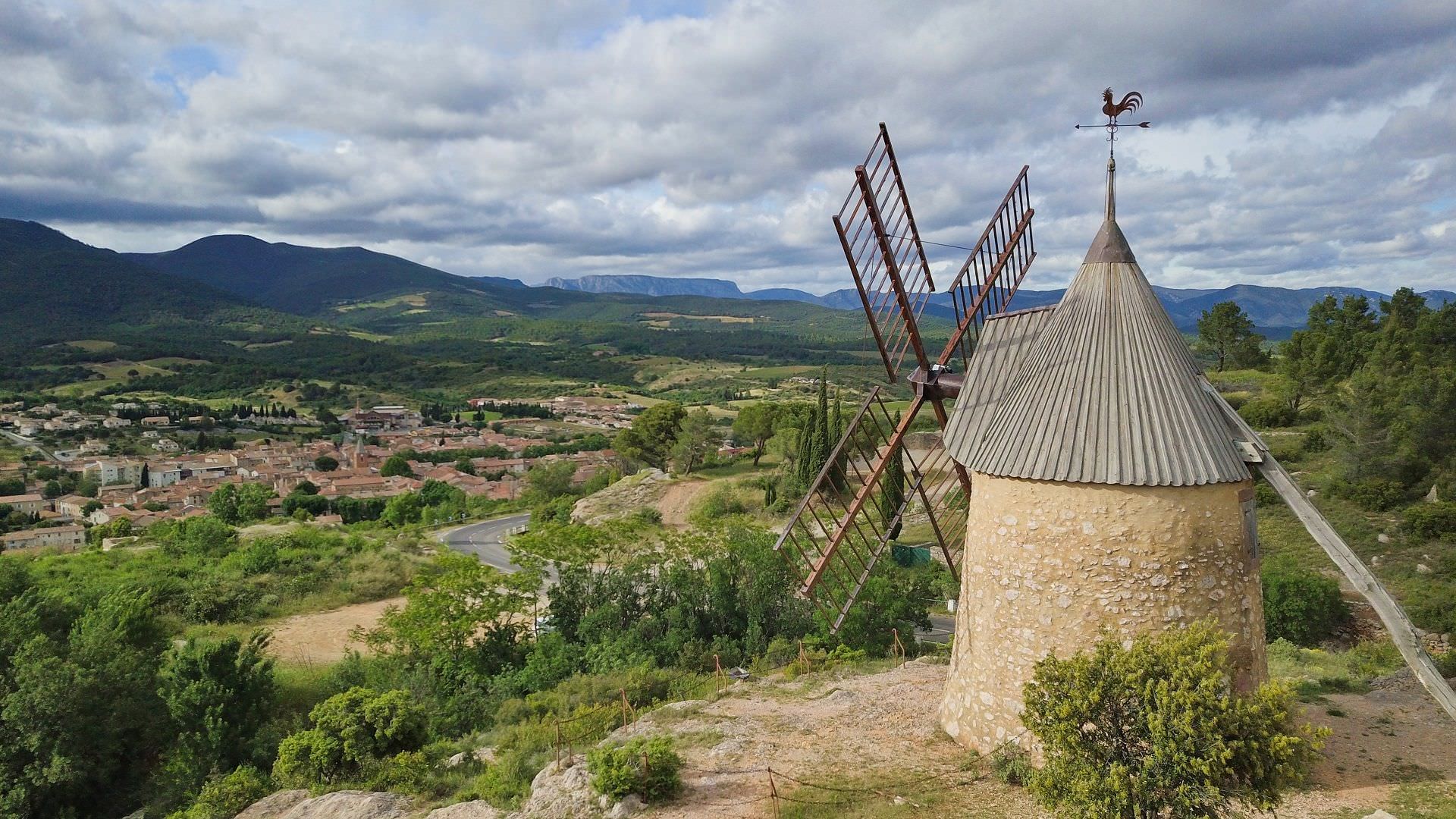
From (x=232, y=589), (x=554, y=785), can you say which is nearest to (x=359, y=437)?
(x=232, y=589)

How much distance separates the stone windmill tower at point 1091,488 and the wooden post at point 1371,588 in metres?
0.03

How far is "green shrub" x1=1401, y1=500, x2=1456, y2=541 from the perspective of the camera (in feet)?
92.0

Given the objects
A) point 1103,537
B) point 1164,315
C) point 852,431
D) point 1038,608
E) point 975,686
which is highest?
point 1164,315

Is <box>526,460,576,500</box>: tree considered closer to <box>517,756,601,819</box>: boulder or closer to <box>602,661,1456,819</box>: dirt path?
<box>602,661,1456,819</box>: dirt path

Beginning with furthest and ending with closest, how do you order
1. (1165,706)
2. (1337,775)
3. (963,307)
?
1. (963,307)
2. (1337,775)
3. (1165,706)

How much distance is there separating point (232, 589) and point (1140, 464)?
3338 centimetres

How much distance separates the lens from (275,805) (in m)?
14.9

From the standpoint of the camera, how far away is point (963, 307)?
14.2m

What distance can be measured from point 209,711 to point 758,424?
46353 mm

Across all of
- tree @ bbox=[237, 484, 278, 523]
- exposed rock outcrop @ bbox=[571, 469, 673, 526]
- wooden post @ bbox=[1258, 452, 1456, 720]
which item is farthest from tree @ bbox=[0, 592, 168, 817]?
tree @ bbox=[237, 484, 278, 523]

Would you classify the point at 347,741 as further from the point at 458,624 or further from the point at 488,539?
the point at 488,539

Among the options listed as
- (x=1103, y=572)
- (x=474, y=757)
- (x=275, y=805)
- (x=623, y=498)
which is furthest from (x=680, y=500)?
(x=1103, y=572)

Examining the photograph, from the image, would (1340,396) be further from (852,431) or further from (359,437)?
(359,437)

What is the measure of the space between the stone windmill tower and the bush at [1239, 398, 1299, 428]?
40.6 metres
